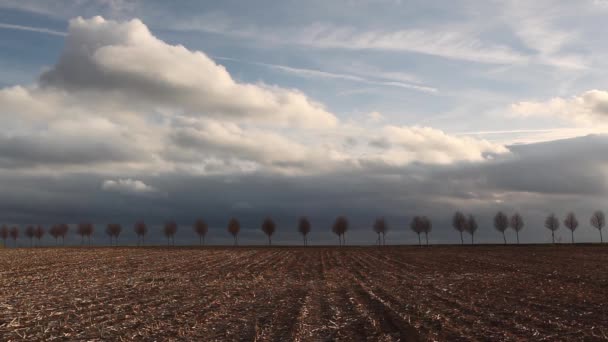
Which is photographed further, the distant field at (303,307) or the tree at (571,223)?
the tree at (571,223)

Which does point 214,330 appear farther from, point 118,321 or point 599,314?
point 599,314

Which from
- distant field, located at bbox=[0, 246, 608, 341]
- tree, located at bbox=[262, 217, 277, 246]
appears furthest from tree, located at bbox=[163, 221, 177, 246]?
distant field, located at bbox=[0, 246, 608, 341]

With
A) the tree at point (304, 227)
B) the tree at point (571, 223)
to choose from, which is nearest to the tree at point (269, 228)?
the tree at point (304, 227)

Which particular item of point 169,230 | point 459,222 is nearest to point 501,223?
point 459,222

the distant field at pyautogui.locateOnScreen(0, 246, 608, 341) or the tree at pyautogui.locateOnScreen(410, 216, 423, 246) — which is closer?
the distant field at pyautogui.locateOnScreen(0, 246, 608, 341)

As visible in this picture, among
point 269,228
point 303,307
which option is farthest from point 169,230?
point 303,307

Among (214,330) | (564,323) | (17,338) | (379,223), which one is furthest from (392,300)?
(379,223)

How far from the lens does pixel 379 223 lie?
187250mm

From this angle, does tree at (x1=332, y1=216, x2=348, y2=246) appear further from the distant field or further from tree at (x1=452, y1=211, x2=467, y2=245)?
the distant field

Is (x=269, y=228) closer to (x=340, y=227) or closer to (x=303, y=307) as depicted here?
(x=340, y=227)

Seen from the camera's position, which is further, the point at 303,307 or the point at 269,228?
the point at 269,228

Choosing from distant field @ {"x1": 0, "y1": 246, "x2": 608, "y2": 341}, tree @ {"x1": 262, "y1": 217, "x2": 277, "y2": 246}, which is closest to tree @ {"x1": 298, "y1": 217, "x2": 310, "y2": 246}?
tree @ {"x1": 262, "y1": 217, "x2": 277, "y2": 246}

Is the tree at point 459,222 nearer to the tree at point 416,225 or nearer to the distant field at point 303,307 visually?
the tree at point 416,225

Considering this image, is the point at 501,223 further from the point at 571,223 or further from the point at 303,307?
the point at 303,307
